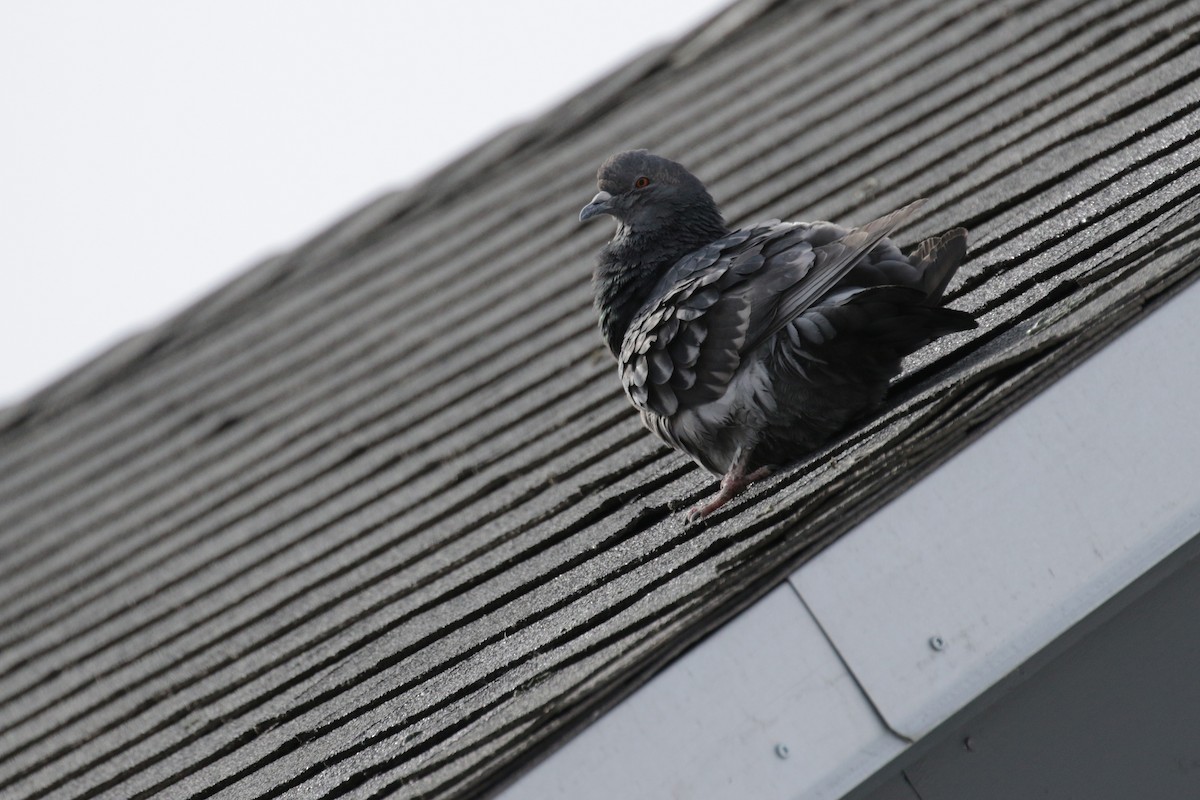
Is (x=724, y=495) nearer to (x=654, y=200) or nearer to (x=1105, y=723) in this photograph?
(x=1105, y=723)

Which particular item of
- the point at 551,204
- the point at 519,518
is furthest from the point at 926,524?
the point at 551,204

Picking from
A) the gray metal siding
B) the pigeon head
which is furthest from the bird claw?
the pigeon head

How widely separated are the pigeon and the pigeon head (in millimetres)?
318

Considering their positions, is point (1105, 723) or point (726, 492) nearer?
point (1105, 723)

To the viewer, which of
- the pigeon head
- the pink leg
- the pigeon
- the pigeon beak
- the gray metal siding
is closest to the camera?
the gray metal siding

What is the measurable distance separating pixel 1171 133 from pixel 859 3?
2.37 metres

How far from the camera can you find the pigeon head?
304 centimetres

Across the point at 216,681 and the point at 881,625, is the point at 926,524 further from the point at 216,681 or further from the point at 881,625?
the point at 216,681

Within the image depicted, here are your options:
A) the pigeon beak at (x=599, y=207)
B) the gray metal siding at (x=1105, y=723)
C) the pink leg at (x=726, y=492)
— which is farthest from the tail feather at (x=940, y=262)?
the pigeon beak at (x=599, y=207)

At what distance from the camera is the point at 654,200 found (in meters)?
3.10

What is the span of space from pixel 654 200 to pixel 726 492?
894 millimetres

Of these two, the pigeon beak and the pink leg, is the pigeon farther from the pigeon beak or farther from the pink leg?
the pigeon beak

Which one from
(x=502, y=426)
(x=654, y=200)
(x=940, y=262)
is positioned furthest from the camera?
(x=502, y=426)

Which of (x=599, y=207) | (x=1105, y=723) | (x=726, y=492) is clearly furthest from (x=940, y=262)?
(x=599, y=207)
